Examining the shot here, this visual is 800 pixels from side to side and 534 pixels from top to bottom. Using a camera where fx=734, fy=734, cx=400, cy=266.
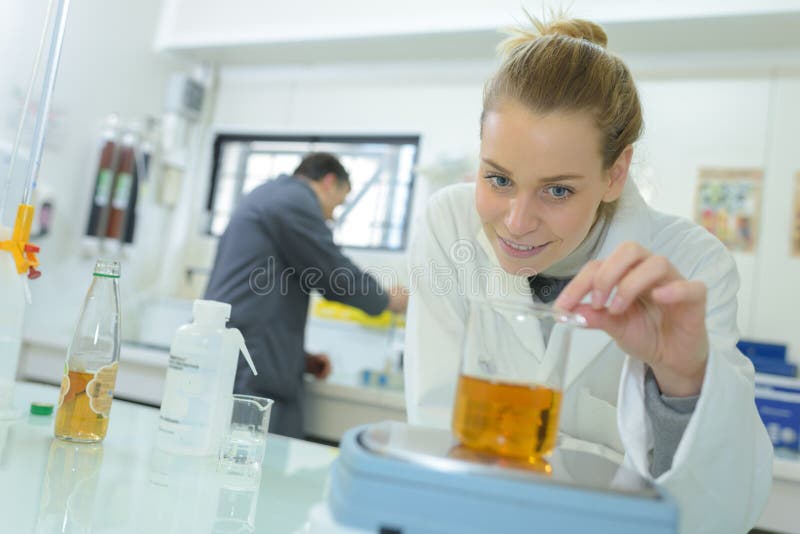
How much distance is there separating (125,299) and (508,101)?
290 cm

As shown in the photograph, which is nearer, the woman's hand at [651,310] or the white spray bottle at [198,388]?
the woman's hand at [651,310]

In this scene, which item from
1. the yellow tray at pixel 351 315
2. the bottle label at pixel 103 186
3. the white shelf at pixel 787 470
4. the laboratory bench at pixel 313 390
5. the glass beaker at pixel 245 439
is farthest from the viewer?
the bottle label at pixel 103 186

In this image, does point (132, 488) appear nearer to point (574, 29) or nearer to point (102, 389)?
point (102, 389)

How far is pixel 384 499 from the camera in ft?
1.76

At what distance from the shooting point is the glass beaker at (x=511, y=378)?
621 millimetres

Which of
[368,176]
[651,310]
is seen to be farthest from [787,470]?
[368,176]

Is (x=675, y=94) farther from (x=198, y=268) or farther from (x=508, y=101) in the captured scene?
(x=198, y=268)

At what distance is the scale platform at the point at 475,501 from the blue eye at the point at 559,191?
0.63m

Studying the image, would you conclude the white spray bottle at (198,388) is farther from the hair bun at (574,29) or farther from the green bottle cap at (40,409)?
the hair bun at (574,29)

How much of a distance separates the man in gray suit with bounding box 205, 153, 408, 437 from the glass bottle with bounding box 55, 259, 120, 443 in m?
1.36

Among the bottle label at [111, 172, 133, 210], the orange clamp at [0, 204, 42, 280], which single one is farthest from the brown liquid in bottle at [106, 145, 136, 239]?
the orange clamp at [0, 204, 42, 280]

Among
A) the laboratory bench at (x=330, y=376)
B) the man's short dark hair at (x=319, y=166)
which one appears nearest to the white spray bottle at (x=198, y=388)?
the laboratory bench at (x=330, y=376)

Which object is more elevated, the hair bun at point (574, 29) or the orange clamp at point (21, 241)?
the hair bun at point (574, 29)

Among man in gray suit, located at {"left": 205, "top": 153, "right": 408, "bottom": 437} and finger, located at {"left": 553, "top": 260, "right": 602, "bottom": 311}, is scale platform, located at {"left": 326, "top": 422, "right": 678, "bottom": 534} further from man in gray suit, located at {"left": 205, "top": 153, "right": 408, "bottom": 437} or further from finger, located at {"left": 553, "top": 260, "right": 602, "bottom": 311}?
man in gray suit, located at {"left": 205, "top": 153, "right": 408, "bottom": 437}
